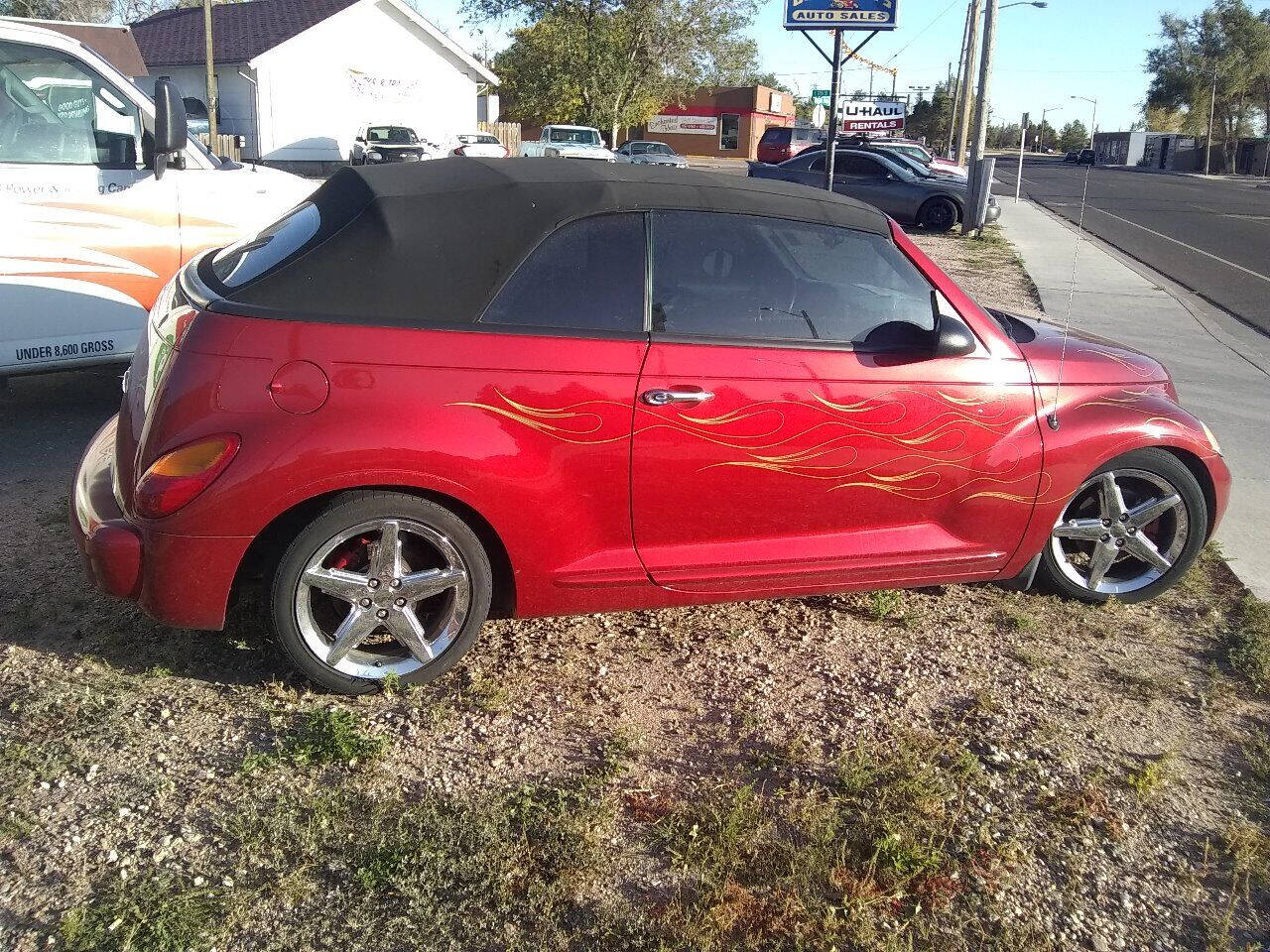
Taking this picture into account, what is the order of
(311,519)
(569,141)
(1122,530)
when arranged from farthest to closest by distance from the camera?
1. (569,141)
2. (1122,530)
3. (311,519)

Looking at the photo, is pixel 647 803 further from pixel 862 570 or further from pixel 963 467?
pixel 963 467

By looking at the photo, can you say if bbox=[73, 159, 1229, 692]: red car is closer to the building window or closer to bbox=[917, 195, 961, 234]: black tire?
bbox=[917, 195, 961, 234]: black tire

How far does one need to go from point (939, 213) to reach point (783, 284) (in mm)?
18830

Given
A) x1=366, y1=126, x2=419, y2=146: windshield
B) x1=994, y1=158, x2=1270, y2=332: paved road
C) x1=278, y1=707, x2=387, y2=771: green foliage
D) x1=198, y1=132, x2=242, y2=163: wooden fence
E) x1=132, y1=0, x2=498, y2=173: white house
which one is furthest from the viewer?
x1=132, y1=0, x2=498, y2=173: white house

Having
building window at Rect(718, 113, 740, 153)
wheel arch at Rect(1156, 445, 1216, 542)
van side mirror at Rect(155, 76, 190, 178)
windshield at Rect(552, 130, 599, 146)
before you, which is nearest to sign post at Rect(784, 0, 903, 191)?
van side mirror at Rect(155, 76, 190, 178)

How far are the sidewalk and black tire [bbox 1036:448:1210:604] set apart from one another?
509 millimetres

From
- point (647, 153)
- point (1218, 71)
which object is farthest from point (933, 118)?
point (647, 153)

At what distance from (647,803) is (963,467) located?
5.85 ft

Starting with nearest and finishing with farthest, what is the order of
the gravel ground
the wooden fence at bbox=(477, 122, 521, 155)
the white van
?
the gravel ground, the white van, the wooden fence at bbox=(477, 122, 521, 155)

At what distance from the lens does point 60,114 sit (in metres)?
6.27

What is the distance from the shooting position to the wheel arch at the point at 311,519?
346 centimetres

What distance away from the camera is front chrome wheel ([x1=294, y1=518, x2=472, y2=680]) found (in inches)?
138

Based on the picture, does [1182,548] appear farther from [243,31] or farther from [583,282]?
[243,31]

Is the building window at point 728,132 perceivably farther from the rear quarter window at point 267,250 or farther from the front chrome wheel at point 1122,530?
the rear quarter window at point 267,250
